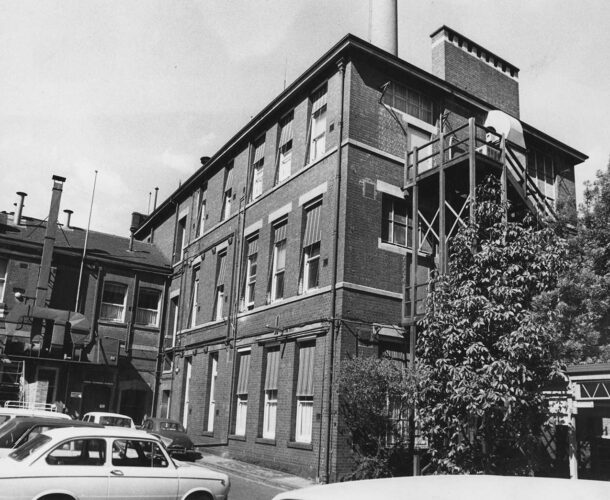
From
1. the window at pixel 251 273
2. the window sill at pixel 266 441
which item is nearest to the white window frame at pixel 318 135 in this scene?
the window at pixel 251 273

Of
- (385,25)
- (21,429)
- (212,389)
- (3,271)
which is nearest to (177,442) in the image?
(212,389)

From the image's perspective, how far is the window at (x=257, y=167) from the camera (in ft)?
74.1

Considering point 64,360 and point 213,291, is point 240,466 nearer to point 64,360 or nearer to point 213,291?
point 213,291

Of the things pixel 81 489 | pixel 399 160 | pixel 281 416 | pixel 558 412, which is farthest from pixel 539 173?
pixel 81 489

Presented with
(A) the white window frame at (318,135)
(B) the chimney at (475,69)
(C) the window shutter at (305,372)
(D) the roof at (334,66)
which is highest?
(B) the chimney at (475,69)

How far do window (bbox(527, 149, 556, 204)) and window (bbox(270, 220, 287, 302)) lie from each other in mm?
9641

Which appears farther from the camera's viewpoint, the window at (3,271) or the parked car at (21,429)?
the window at (3,271)

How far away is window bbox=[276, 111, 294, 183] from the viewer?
20828mm

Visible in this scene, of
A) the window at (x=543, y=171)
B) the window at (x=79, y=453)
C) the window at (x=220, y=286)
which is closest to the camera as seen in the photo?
the window at (x=79, y=453)

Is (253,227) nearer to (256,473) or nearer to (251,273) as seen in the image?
(251,273)

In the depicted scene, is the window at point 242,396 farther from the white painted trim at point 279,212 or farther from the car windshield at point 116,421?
the white painted trim at point 279,212

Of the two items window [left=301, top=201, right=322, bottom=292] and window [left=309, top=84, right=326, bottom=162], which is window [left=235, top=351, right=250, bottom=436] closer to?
window [left=301, top=201, right=322, bottom=292]

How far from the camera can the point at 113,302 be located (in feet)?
95.7

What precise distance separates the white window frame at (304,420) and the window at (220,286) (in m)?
7.32
